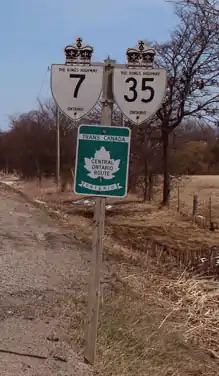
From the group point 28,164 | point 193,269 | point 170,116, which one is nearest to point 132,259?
point 193,269

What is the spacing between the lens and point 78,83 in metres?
5.70

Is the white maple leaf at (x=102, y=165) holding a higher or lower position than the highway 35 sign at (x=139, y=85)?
lower

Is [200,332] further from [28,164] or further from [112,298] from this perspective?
[28,164]

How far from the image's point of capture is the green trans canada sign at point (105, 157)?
568cm

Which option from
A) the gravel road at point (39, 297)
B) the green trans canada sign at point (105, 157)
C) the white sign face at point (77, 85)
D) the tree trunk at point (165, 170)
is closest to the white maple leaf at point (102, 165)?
the green trans canada sign at point (105, 157)

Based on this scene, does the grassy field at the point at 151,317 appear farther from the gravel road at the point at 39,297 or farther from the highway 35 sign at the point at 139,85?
the highway 35 sign at the point at 139,85

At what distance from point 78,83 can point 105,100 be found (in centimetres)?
27

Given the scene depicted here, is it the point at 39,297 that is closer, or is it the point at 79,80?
the point at 79,80

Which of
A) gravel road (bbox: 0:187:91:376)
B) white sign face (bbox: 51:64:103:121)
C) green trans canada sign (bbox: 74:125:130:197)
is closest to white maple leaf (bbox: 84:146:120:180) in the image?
green trans canada sign (bbox: 74:125:130:197)

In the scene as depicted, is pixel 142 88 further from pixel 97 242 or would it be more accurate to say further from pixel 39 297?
pixel 39 297

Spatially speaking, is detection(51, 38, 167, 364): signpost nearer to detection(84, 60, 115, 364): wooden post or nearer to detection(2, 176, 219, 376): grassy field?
detection(84, 60, 115, 364): wooden post

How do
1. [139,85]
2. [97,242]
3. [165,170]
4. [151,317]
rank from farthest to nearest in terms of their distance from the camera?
[165,170] → [151,317] → [97,242] → [139,85]

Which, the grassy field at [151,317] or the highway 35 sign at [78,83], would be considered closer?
the highway 35 sign at [78,83]

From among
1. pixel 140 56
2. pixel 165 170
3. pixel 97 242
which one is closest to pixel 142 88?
pixel 140 56
